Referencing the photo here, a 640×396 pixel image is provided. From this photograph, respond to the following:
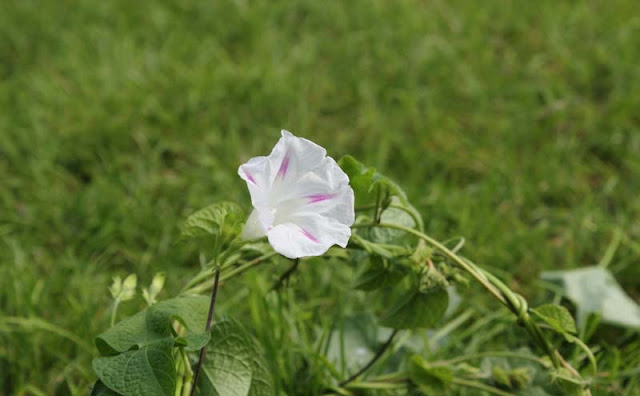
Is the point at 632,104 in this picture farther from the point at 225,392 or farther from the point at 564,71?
the point at 225,392

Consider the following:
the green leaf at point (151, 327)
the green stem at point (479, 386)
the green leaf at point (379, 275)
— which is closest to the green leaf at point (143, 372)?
the green leaf at point (151, 327)

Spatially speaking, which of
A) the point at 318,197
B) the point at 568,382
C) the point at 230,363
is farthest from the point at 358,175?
the point at 568,382

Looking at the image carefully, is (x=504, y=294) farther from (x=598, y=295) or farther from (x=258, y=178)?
(x=598, y=295)

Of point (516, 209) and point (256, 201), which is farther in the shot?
point (516, 209)

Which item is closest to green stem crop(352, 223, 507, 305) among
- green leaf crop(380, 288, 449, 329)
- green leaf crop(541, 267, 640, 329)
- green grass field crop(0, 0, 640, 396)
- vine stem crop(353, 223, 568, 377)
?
vine stem crop(353, 223, 568, 377)

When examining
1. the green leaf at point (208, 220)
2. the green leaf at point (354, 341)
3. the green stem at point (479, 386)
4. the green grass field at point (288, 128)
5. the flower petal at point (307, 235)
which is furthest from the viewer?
the green grass field at point (288, 128)

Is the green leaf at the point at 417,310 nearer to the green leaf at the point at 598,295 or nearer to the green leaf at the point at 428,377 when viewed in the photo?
the green leaf at the point at 428,377

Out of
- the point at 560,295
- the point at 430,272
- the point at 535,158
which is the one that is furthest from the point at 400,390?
the point at 535,158
